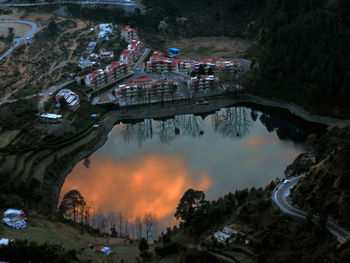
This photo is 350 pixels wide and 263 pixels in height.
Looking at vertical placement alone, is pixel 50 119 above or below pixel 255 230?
below

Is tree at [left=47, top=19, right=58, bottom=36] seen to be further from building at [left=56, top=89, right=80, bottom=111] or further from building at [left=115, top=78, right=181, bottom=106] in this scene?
building at [left=56, top=89, right=80, bottom=111]

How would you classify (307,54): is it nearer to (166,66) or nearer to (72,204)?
(166,66)

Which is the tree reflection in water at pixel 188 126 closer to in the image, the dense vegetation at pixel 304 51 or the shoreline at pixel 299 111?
the shoreline at pixel 299 111

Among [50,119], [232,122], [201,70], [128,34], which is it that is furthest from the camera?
[128,34]

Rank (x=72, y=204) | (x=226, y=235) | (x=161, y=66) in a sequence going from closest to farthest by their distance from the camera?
1. (x=226, y=235)
2. (x=72, y=204)
3. (x=161, y=66)

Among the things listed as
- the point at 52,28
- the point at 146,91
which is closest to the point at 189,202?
the point at 146,91

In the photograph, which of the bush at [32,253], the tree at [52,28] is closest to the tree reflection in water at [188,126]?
the bush at [32,253]

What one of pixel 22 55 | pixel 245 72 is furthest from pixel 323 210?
pixel 22 55

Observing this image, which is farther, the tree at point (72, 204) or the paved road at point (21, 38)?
the paved road at point (21, 38)
